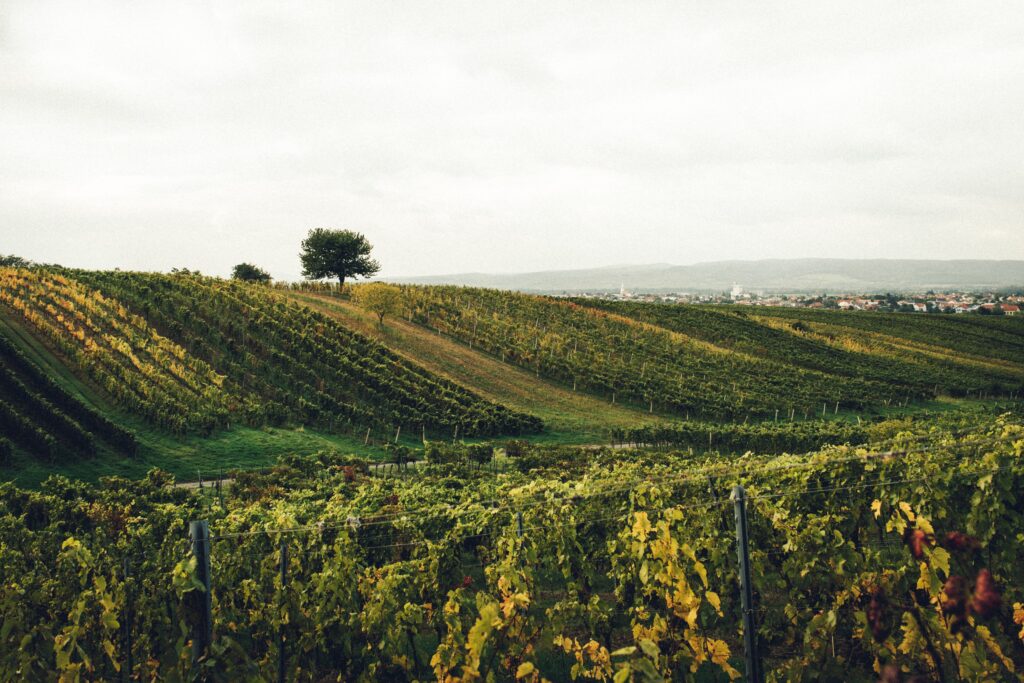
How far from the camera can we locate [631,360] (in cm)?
5575

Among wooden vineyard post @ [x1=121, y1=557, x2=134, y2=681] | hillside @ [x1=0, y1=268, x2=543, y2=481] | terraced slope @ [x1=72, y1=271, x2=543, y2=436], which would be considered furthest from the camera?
Result: terraced slope @ [x1=72, y1=271, x2=543, y2=436]

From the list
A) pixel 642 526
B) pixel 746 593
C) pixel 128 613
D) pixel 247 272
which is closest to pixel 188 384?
pixel 128 613

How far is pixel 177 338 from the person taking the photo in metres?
38.8

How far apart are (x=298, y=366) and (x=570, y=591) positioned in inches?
1279

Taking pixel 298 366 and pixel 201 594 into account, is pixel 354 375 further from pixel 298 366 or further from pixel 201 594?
pixel 201 594

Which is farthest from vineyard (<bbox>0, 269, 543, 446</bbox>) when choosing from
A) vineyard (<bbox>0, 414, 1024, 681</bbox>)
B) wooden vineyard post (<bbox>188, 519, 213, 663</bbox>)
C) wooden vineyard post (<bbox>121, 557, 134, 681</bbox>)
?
wooden vineyard post (<bbox>188, 519, 213, 663</bbox>)

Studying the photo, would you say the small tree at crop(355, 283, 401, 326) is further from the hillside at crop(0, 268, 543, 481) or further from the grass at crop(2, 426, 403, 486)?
the grass at crop(2, 426, 403, 486)

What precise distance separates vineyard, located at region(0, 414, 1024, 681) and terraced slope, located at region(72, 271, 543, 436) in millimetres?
21180

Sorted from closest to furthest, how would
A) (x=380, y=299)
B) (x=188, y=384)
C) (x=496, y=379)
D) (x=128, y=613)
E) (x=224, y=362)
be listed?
(x=128, y=613)
(x=188, y=384)
(x=224, y=362)
(x=496, y=379)
(x=380, y=299)

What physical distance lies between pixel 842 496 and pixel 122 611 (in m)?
11.0

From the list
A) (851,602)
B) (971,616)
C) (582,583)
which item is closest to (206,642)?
(582,583)

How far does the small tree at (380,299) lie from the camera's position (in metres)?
51.2

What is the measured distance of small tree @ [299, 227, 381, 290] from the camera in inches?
2916

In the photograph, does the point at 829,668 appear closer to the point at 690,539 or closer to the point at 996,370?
the point at 690,539
